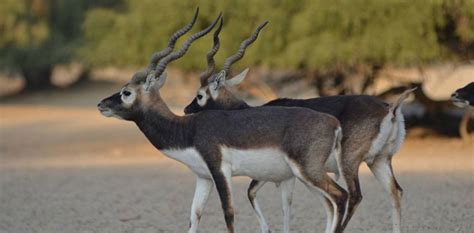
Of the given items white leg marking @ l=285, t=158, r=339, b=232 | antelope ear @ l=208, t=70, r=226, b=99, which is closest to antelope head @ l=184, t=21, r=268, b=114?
antelope ear @ l=208, t=70, r=226, b=99

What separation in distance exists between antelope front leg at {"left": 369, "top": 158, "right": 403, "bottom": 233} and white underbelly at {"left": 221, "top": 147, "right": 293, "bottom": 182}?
5.09 ft

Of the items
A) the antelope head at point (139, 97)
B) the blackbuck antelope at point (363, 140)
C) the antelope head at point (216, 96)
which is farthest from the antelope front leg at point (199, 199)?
the antelope head at point (216, 96)

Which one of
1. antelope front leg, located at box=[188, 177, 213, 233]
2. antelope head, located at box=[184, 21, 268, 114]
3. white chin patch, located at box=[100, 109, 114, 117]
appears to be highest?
white chin patch, located at box=[100, 109, 114, 117]

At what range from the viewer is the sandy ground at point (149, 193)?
11742 mm

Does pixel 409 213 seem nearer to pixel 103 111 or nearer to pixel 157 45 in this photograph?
pixel 103 111

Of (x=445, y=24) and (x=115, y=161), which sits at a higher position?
(x=445, y=24)

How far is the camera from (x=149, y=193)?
14.8 m

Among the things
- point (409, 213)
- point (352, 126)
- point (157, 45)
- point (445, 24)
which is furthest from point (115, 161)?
point (352, 126)

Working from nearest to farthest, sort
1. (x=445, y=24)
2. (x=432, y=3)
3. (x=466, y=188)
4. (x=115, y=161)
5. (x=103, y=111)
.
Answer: (x=103, y=111), (x=466, y=188), (x=432, y=3), (x=445, y=24), (x=115, y=161)

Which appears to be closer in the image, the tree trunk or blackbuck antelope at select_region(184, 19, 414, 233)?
blackbuck antelope at select_region(184, 19, 414, 233)

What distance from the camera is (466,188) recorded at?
14.6 metres

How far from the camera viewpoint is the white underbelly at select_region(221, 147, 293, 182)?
915 centimetres

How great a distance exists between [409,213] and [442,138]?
9.72 meters

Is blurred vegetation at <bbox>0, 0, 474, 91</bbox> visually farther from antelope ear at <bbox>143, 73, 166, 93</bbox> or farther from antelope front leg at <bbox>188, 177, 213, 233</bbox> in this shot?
antelope front leg at <bbox>188, 177, 213, 233</bbox>
